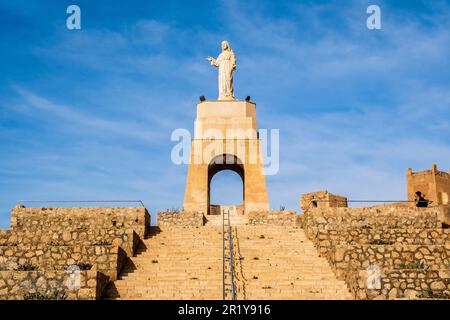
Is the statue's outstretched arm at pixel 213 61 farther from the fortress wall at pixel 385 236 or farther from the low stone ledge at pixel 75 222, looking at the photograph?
the fortress wall at pixel 385 236

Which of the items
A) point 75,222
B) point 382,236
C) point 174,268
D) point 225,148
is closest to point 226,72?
point 225,148

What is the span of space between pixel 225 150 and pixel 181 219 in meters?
5.08

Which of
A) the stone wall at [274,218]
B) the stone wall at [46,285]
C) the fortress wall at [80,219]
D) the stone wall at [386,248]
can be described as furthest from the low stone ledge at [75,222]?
the stone wall at [386,248]

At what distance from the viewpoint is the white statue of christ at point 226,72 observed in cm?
3138

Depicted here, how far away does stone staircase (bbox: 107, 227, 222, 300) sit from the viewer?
16984 mm

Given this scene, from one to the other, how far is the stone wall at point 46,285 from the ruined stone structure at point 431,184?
140 ft

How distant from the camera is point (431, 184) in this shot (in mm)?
53656

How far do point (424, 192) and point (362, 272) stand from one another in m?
40.2

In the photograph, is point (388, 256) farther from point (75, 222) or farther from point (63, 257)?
point (75, 222)

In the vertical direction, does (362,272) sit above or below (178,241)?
below

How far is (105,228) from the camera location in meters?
21.5

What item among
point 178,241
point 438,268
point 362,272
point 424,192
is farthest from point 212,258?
point 424,192
